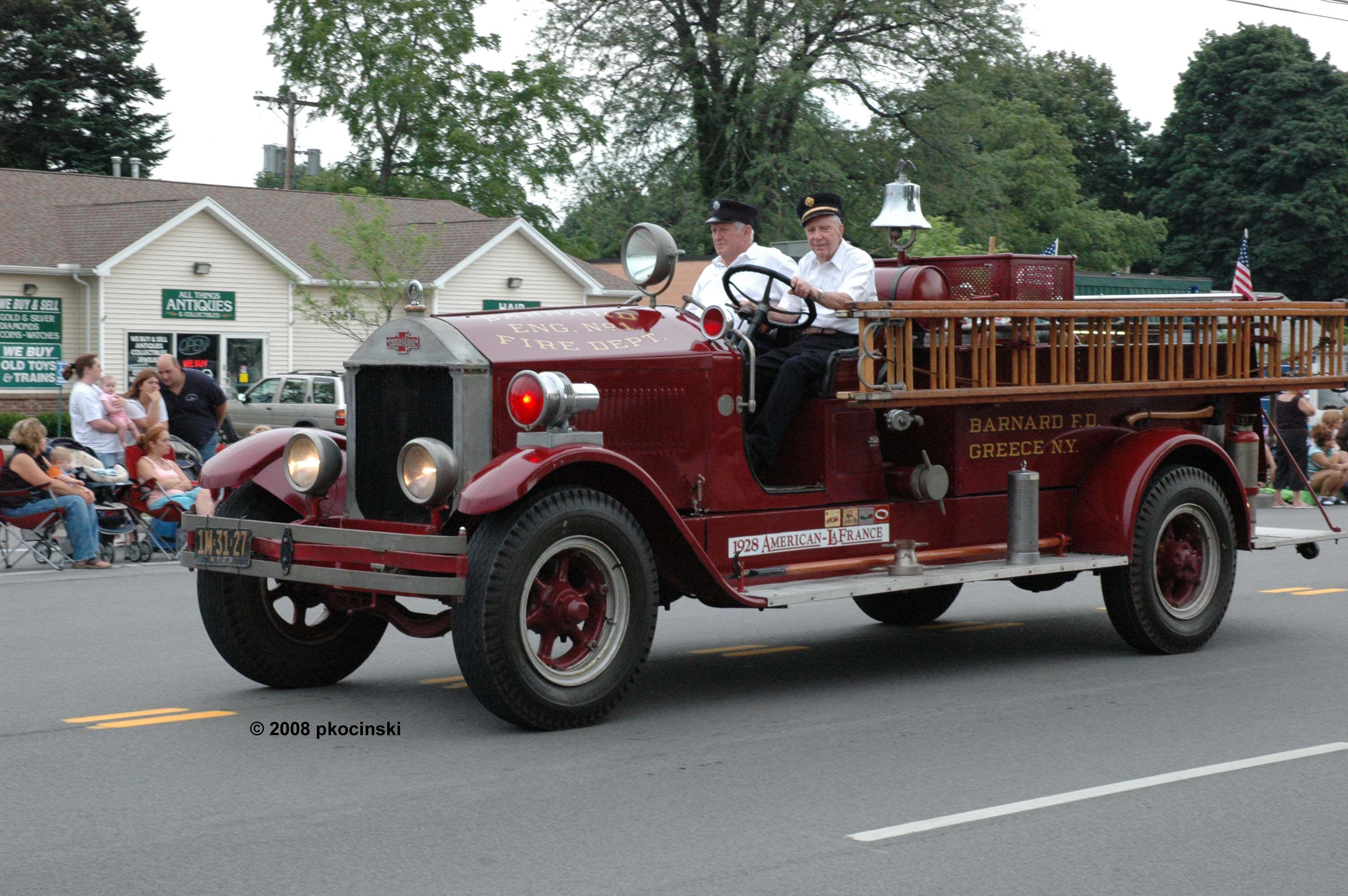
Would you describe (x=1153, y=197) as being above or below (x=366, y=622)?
above

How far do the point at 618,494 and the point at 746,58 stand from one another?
Answer: 34.3 metres

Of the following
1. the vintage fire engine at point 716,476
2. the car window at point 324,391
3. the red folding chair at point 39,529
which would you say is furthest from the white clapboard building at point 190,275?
the vintage fire engine at point 716,476

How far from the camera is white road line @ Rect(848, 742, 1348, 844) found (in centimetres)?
518

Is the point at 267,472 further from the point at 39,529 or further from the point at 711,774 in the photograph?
the point at 39,529

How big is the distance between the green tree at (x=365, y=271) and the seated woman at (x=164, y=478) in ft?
53.8

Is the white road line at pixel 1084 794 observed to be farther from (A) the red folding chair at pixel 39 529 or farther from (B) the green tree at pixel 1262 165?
(B) the green tree at pixel 1262 165

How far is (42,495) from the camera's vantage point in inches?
508

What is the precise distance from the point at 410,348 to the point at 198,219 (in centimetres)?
2870

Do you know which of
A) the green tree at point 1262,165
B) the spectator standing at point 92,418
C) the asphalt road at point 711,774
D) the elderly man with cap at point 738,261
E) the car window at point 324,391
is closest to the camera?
the asphalt road at point 711,774

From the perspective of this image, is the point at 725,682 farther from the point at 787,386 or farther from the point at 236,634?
→ the point at 236,634

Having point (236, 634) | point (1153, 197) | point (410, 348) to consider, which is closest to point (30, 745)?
point (236, 634)

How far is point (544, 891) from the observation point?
14.9ft

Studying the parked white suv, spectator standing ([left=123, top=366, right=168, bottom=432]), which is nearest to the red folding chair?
spectator standing ([left=123, top=366, right=168, bottom=432])

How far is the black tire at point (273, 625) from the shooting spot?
7137mm
